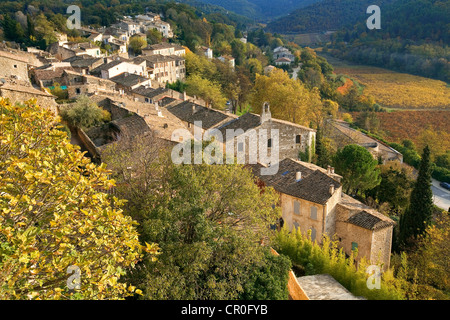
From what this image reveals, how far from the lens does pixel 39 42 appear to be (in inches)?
2741

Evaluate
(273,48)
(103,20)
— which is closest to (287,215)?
(103,20)

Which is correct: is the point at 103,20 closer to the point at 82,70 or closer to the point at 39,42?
the point at 39,42

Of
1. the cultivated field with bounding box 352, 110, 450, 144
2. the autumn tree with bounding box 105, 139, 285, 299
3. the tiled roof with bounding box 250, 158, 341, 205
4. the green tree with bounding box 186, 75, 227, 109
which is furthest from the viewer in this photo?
the cultivated field with bounding box 352, 110, 450, 144

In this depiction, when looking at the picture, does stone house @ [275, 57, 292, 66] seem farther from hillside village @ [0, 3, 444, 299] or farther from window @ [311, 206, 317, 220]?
window @ [311, 206, 317, 220]

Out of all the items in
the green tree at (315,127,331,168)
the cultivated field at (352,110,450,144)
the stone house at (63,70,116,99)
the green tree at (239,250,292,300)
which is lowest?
the cultivated field at (352,110,450,144)

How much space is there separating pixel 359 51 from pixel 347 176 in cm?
11085

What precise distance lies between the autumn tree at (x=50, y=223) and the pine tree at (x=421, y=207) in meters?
20.1

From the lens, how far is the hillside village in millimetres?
21031

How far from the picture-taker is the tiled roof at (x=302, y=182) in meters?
21.8

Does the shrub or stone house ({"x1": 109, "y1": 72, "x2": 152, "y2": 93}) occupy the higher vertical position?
stone house ({"x1": 109, "y1": 72, "x2": 152, "y2": 93})

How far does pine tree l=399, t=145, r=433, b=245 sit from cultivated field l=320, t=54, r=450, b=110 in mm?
64792

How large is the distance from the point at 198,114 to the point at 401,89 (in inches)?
2862

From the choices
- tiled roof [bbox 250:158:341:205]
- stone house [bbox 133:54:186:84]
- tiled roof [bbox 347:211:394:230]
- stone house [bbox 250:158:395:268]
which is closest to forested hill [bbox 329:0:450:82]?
stone house [bbox 133:54:186:84]
